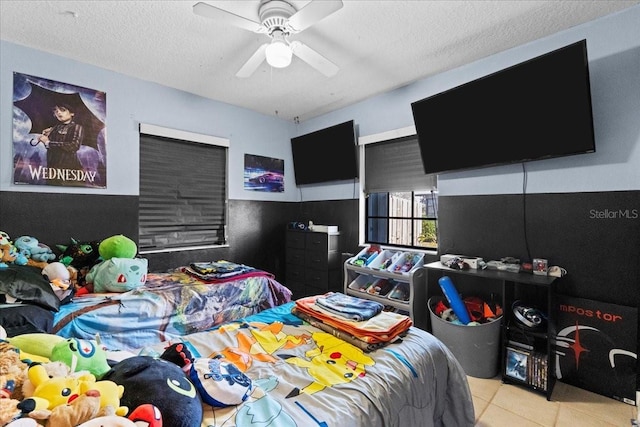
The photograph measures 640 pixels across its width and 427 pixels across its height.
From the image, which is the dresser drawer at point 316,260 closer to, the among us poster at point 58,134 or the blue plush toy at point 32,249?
the among us poster at point 58,134

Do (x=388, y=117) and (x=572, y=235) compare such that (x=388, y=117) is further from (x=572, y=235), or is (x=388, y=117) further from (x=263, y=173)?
(x=572, y=235)

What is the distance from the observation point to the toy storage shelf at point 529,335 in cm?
203

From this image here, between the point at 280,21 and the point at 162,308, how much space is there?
219cm

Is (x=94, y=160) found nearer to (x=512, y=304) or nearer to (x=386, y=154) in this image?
(x=386, y=154)

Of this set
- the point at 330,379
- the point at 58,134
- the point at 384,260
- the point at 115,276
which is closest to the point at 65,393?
the point at 330,379

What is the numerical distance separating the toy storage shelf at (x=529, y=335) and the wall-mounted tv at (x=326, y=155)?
181cm

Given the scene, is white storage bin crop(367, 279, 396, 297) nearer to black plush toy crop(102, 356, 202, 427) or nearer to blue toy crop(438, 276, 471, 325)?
blue toy crop(438, 276, 471, 325)

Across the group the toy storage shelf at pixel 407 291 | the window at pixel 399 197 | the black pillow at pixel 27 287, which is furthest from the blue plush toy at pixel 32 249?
the window at pixel 399 197

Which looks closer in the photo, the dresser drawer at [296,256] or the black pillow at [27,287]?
the black pillow at [27,287]

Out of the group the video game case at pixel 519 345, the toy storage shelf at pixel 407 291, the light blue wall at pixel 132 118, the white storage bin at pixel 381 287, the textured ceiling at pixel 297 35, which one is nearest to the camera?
the textured ceiling at pixel 297 35

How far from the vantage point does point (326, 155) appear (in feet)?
12.8

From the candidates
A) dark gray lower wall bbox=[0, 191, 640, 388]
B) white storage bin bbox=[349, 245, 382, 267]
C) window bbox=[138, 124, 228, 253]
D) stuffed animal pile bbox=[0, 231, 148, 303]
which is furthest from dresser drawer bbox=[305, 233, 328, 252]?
stuffed animal pile bbox=[0, 231, 148, 303]

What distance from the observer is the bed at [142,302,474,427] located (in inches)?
37.9

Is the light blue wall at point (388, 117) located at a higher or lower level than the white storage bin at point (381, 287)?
higher
